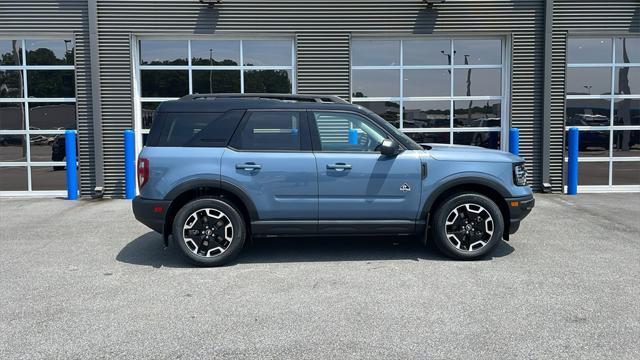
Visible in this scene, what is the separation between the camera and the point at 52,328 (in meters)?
A: 4.52

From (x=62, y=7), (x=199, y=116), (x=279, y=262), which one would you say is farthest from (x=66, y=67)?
(x=279, y=262)

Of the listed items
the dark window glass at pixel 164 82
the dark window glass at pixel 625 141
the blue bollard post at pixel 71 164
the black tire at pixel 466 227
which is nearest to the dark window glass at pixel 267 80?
the dark window glass at pixel 164 82

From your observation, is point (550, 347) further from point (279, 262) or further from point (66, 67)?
point (66, 67)

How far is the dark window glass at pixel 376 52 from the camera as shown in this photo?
11.6m

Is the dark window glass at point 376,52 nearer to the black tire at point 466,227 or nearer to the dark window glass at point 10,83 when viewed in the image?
the black tire at point 466,227

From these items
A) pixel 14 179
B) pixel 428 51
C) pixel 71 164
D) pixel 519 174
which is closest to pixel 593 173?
pixel 428 51

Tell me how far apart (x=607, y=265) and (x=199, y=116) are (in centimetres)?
474

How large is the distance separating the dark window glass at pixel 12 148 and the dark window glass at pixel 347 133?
7.69 m

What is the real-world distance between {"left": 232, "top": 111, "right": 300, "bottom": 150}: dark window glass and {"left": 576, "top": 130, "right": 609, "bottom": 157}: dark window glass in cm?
779

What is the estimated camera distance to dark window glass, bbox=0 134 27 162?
11.4 meters

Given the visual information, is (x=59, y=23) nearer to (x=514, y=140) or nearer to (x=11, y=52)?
(x=11, y=52)

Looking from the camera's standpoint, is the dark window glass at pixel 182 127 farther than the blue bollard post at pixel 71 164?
No

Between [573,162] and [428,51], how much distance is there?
3.56 metres

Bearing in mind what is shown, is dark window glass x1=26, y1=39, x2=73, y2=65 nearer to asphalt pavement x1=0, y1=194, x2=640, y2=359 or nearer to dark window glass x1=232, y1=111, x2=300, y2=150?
asphalt pavement x1=0, y1=194, x2=640, y2=359
